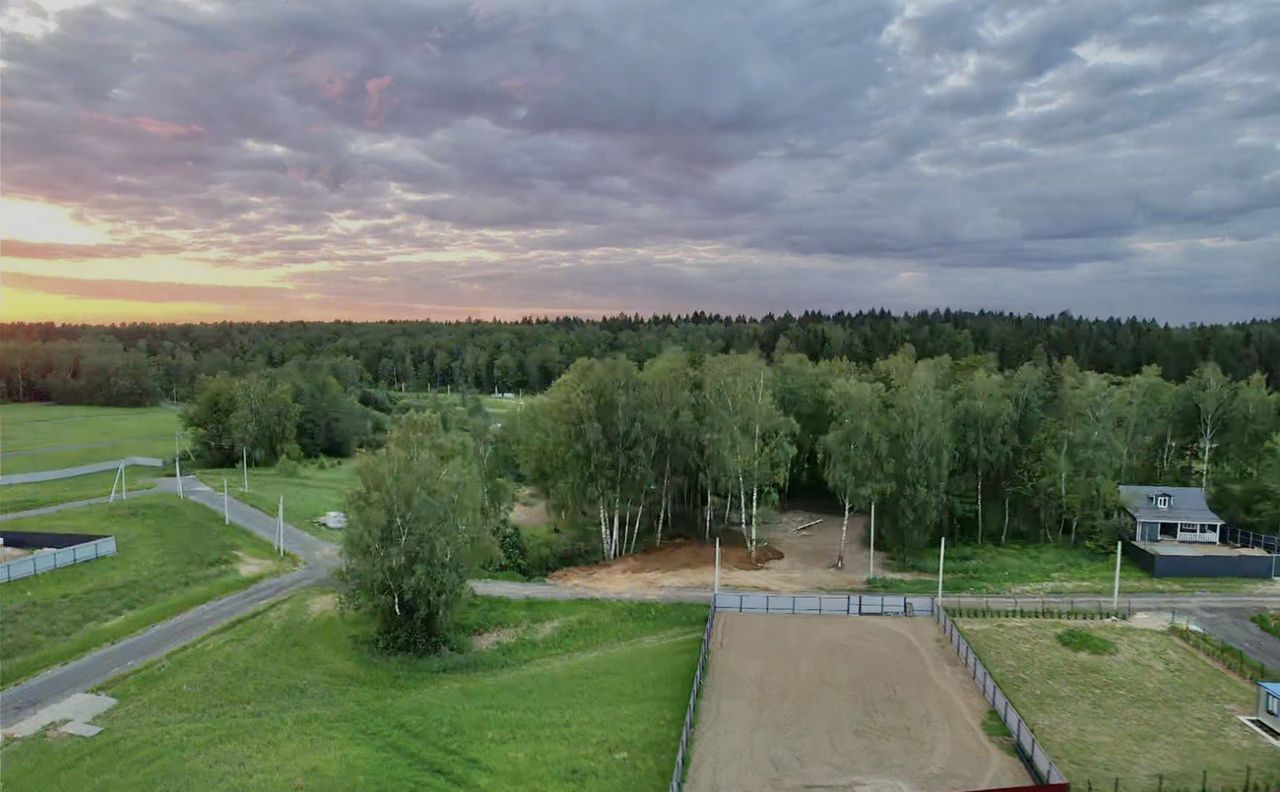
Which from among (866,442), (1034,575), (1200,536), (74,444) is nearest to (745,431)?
(866,442)

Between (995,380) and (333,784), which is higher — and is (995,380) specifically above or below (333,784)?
above

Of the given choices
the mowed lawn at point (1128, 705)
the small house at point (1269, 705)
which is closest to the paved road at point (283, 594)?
the mowed lawn at point (1128, 705)

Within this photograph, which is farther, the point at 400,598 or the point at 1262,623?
the point at 1262,623

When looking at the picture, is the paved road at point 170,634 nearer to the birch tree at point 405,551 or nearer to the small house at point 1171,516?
the birch tree at point 405,551

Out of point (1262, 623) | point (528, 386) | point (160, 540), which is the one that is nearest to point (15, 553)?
point (160, 540)

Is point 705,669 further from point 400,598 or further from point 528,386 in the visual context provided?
point 528,386

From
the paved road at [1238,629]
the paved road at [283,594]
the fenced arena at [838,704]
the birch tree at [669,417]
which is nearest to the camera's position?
the fenced arena at [838,704]

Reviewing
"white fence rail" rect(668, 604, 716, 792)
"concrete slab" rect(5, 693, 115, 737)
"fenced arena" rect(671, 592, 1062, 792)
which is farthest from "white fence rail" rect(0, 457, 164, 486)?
"fenced arena" rect(671, 592, 1062, 792)
